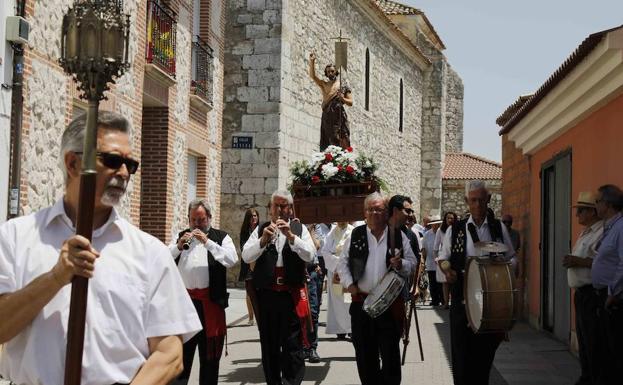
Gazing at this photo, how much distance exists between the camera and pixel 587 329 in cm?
852

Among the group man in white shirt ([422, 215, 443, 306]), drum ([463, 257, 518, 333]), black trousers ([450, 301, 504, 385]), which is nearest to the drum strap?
drum ([463, 257, 518, 333])

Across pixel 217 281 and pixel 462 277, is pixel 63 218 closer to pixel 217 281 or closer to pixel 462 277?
pixel 217 281

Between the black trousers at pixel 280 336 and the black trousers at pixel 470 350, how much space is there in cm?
160

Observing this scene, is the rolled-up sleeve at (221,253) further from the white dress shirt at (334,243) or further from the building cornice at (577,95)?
the building cornice at (577,95)

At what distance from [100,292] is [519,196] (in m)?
14.7

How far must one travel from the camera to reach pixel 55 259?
301 cm

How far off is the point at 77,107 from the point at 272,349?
5.03 m

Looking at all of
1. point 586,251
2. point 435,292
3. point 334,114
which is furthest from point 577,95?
point 435,292

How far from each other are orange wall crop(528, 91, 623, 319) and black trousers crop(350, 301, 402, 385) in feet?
10.1

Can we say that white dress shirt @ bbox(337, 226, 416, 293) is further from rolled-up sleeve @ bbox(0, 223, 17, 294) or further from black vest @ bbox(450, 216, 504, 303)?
rolled-up sleeve @ bbox(0, 223, 17, 294)

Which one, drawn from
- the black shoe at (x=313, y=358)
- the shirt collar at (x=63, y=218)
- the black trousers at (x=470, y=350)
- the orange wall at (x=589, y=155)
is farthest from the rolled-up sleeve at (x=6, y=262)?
the black shoe at (x=313, y=358)

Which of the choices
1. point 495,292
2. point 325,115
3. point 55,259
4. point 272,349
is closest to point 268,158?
point 325,115

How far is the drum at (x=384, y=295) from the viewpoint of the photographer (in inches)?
308

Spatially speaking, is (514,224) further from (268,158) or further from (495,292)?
(495,292)
